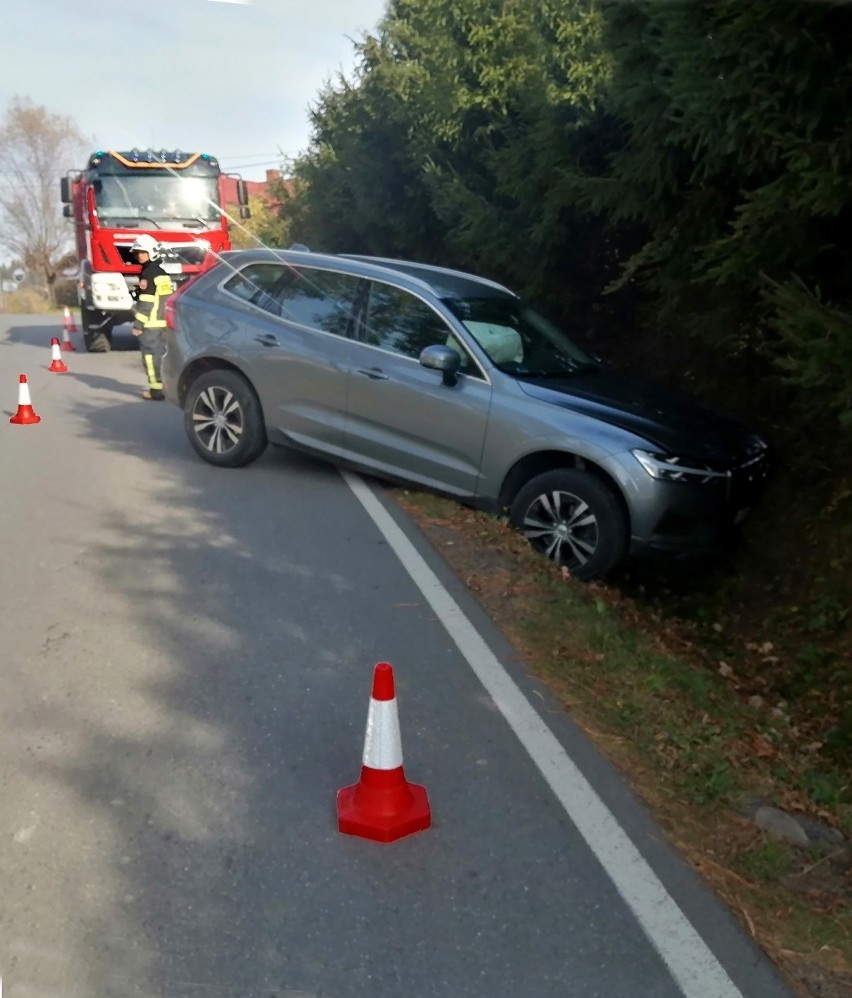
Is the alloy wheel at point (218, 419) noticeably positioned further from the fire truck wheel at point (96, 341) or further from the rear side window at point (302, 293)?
the fire truck wheel at point (96, 341)

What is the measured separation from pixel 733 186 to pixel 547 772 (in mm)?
5333

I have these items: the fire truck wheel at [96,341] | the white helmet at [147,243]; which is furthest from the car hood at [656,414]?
the fire truck wheel at [96,341]

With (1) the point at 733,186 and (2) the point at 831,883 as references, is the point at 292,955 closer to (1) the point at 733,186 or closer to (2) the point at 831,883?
(2) the point at 831,883

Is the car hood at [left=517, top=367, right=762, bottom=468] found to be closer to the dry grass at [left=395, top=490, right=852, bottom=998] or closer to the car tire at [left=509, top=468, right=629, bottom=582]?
the car tire at [left=509, top=468, right=629, bottom=582]

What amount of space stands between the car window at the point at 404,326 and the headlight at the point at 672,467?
1580 millimetres

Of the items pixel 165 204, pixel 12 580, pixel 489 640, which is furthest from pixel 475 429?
pixel 165 204

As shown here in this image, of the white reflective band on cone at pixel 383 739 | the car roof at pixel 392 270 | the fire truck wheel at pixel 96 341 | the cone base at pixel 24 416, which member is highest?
the car roof at pixel 392 270

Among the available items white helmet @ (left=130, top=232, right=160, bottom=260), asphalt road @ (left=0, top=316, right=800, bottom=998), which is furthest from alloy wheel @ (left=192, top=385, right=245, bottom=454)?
white helmet @ (left=130, top=232, right=160, bottom=260)

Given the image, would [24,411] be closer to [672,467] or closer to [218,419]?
[218,419]

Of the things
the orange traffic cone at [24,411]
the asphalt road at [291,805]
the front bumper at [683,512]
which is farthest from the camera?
the orange traffic cone at [24,411]

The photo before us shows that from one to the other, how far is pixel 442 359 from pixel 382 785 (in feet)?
14.3

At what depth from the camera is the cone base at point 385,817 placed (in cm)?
391

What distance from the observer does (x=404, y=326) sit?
8.53m

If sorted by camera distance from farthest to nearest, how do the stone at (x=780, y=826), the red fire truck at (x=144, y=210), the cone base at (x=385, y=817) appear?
the red fire truck at (x=144, y=210)
the stone at (x=780, y=826)
the cone base at (x=385, y=817)
